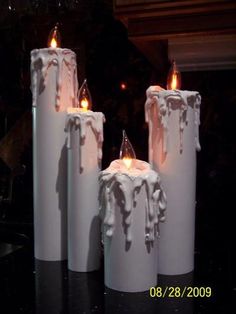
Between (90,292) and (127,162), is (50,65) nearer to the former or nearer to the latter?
(127,162)

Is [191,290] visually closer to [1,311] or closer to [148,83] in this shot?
[1,311]

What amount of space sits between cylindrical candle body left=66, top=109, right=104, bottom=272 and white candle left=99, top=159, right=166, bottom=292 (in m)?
0.08

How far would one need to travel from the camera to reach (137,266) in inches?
27.5

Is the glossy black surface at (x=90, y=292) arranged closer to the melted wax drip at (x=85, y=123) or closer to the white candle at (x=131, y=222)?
the white candle at (x=131, y=222)

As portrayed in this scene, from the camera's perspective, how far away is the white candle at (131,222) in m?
0.68

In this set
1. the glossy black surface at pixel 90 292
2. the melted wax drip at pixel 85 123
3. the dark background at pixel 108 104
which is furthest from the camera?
the dark background at pixel 108 104

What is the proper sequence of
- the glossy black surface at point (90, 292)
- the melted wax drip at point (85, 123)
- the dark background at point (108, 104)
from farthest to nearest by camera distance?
the dark background at point (108, 104) < the melted wax drip at point (85, 123) < the glossy black surface at point (90, 292)

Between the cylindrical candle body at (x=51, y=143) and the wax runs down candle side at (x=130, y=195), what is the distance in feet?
0.54

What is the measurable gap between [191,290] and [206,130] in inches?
16.0

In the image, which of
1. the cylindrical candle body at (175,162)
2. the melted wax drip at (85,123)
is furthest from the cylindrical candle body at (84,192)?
the cylindrical candle body at (175,162)

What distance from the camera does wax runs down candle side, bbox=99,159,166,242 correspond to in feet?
2.23

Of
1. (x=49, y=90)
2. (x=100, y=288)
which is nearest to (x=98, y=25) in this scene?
(x=49, y=90)
